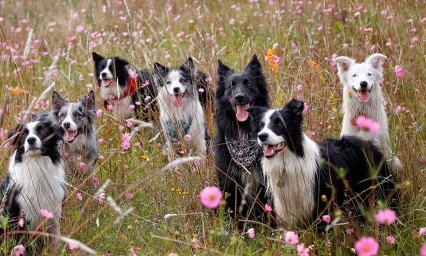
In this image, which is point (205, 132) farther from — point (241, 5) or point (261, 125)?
point (241, 5)

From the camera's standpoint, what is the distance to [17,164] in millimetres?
4945

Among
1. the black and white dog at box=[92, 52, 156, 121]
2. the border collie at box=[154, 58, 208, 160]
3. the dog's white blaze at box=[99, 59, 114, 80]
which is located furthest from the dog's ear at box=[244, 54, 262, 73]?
the dog's white blaze at box=[99, 59, 114, 80]

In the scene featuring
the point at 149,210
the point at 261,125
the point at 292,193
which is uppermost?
the point at 261,125

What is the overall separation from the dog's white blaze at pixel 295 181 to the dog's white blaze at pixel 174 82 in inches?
97.2

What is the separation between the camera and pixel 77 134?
6305 mm

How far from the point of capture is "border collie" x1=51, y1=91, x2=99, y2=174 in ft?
20.1

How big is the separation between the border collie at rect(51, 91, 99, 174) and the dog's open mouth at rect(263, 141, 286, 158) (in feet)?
7.02

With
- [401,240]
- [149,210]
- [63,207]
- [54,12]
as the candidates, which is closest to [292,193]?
[401,240]

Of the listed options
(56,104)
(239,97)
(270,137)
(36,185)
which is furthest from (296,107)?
(56,104)

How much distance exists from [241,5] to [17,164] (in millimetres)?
6133

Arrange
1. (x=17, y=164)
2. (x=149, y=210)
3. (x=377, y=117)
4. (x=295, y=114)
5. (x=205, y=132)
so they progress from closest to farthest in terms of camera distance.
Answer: (x=295, y=114) → (x=17, y=164) → (x=149, y=210) → (x=377, y=117) → (x=205, y=132)

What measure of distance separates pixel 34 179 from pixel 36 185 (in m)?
0.05

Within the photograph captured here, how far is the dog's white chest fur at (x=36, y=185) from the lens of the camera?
485cm

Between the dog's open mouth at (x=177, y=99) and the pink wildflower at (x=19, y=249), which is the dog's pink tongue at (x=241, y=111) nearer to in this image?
the dog's open mouth at (x=177, y=99)
